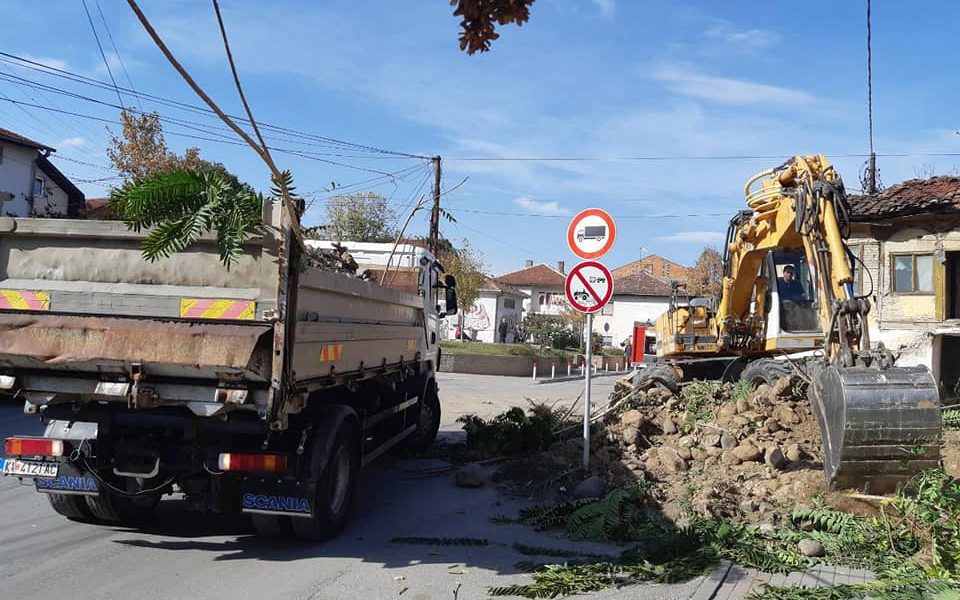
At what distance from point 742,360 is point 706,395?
12.0 feet

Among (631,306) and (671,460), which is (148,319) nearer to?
(671,460)

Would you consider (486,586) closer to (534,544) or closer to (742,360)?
(534,544)

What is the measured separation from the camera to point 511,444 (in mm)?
9289

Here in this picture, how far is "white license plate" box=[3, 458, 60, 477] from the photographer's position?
564cm

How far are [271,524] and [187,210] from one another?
2433 mm

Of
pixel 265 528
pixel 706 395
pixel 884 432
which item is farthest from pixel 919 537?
pixel 265 528

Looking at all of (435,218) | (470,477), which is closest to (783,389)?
(470,477)

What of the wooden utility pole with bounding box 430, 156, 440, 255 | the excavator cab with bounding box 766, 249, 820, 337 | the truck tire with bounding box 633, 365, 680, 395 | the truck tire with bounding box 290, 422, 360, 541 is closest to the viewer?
the truck tire with bounding box 290, 422, 360, 541

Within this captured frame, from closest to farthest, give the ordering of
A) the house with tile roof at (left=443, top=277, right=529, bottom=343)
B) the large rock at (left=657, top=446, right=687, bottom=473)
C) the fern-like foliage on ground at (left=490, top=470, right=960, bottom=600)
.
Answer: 1. the fern-like foliage on ground at (left=490, top=470, right=960, bottom=600)
2. the large rock at (left=657, top=446, right=687, bottom=473)
3. the house with tile roof at (left=443, top=277, right=529, bottom=343)

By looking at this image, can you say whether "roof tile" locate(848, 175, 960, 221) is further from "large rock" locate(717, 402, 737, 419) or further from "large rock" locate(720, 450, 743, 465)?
"large rock" locate(720, 450, 743, 465)

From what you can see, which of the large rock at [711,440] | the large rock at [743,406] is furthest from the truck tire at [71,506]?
the large rock at [743,406]

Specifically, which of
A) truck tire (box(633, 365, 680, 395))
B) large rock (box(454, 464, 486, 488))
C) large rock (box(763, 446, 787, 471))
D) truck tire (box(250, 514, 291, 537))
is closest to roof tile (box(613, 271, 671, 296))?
truck tire (box(633, 365, 680, 395))

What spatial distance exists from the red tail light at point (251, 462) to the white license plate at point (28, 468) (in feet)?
4.42

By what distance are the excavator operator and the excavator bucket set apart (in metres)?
5.59
